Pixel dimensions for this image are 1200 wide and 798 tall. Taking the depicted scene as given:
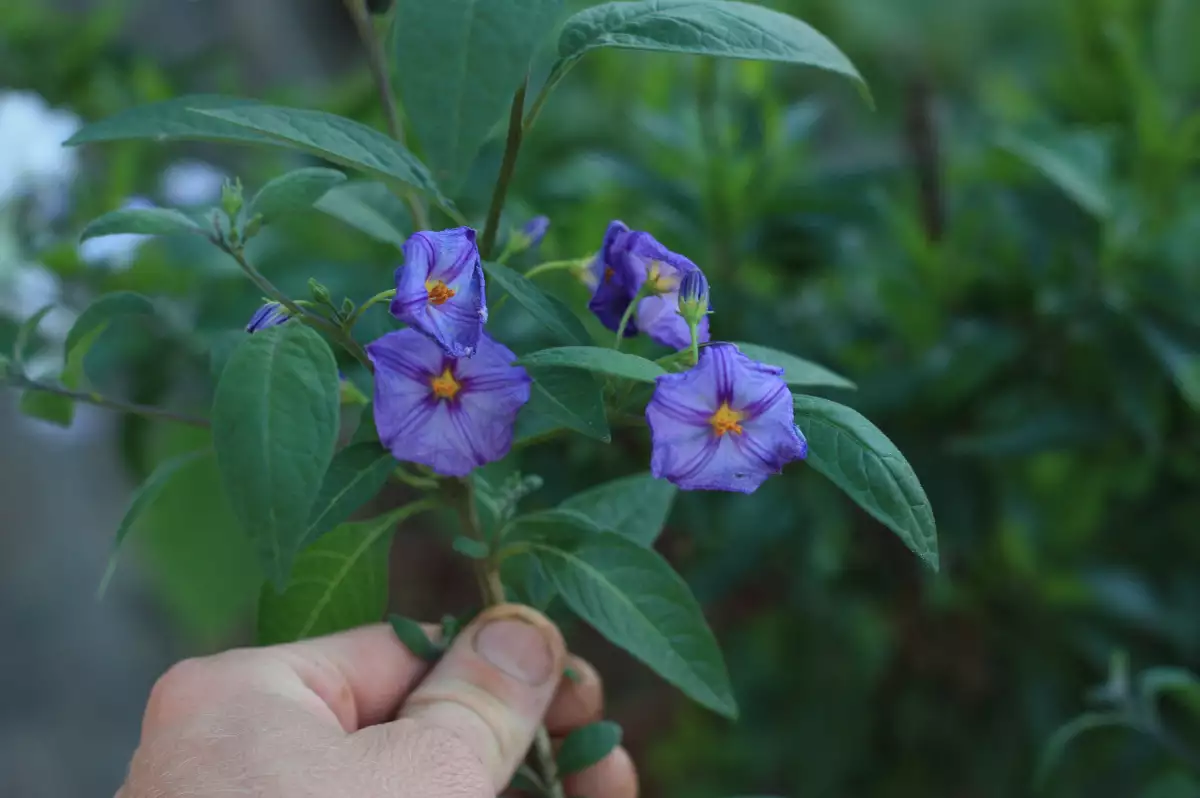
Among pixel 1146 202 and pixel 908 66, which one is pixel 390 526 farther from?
pixel 908 66

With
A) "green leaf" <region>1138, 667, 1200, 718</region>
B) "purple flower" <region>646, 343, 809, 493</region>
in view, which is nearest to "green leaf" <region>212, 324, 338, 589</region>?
"purple flower" <region>646, 343, 809, 493</region>

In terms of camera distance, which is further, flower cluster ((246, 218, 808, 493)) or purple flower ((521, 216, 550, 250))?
purple flower ((521, 216, 550, 250))

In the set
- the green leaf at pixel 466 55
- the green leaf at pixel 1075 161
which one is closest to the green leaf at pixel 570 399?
the green leaf at pixel 466 55

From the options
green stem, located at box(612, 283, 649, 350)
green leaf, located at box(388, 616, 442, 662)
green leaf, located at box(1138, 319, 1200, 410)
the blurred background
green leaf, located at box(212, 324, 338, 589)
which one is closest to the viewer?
green leaf, located at box(212, 324, 338, 589)

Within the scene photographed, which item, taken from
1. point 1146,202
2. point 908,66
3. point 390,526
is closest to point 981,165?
point 1146,202

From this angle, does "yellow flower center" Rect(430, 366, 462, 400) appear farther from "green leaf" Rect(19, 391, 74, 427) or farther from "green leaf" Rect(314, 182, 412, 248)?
"green leaf" Rect(19, 391, 74, 427)

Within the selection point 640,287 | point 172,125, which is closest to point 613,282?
point 640,287

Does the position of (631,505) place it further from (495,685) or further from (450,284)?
(450,284)

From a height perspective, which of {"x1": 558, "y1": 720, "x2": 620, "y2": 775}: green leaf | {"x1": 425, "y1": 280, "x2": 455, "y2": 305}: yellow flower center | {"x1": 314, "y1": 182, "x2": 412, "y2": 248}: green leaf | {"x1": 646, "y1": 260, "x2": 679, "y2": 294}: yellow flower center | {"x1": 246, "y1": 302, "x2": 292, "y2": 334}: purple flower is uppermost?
{"x1": 425, "y1": 280, "x2": 455, "y2": 305}: yellow flower center
